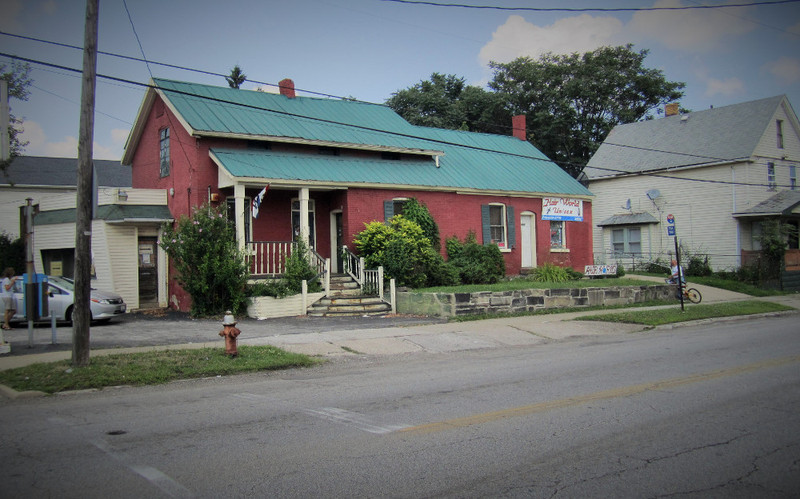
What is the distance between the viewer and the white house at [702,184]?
3086cm

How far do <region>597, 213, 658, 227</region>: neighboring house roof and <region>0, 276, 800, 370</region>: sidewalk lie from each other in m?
18.5

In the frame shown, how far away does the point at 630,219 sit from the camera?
1363 inches

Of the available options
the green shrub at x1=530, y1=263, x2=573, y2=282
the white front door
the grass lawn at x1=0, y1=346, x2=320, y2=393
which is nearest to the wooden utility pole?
the grass lawn at x1=0, y1=346, x2=320, y2=393

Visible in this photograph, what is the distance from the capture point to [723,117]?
112 ft

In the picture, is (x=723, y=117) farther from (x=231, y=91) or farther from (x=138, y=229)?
(x=138, y=229)

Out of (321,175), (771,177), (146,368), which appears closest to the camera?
(146,368)

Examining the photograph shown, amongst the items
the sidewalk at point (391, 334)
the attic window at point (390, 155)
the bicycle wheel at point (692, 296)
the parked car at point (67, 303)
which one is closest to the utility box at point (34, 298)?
the sidewalk at point (391, 334)

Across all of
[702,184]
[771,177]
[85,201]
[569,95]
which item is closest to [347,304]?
[85,201]

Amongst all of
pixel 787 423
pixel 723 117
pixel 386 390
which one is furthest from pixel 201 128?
pixel 723 117

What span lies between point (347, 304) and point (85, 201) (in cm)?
943

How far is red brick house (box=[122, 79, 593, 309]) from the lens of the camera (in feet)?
62.3

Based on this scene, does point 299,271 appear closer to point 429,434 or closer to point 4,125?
point 4,125

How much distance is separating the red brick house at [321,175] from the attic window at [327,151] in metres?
0.06

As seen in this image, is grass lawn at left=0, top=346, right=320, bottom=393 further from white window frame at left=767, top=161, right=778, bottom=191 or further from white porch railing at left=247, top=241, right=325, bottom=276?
white window frame at left=767, top=161, right=778, bottom=191
